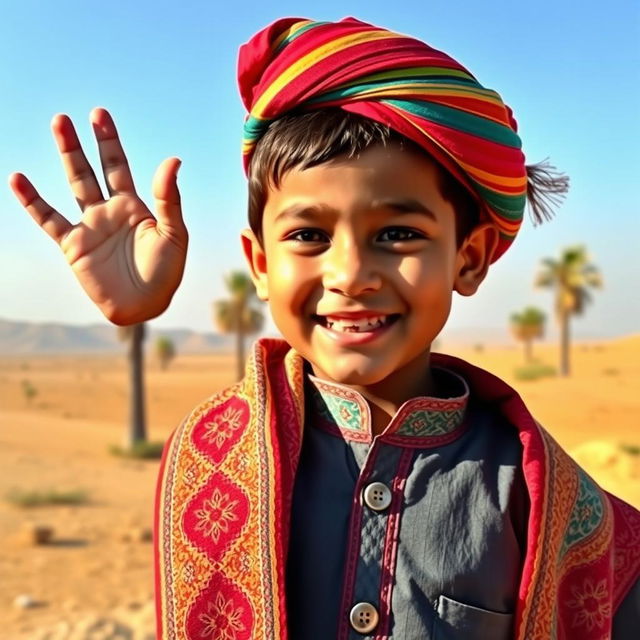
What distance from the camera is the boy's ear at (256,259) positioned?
2096 mm

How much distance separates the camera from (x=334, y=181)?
1840 millimetres

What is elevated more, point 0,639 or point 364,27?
point 364,27

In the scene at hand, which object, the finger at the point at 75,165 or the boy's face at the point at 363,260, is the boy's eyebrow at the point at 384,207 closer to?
the boy's face at the point at 363,260

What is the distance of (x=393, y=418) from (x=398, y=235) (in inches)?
18.1

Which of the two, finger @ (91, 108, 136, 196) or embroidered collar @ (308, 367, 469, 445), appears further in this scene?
finger @ (91, 108, 136, 196)

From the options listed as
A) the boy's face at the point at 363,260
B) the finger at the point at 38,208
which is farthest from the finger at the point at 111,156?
the boy's face at the point at 363,260

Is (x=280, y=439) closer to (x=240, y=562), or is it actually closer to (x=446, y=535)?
(x=240, y=562)

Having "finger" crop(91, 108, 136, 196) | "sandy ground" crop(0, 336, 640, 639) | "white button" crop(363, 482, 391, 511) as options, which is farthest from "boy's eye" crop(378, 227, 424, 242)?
"sandy ground" crop(0, 336, 640, 639)

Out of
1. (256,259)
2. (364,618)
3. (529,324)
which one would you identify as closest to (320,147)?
(256,259)

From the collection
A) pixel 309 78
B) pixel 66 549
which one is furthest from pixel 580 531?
pixel 66 549

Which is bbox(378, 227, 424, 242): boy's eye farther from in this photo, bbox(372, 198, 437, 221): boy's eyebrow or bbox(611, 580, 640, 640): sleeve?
bbox(611, 580, 640, 640): sleeve

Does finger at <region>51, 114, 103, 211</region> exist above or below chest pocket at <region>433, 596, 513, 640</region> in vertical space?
above

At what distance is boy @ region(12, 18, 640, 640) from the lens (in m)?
1.85

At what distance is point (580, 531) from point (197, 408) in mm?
1034
